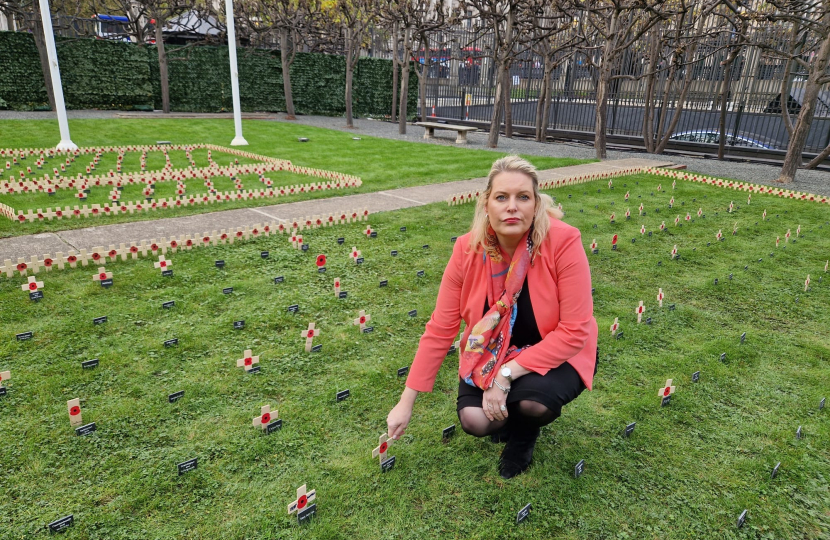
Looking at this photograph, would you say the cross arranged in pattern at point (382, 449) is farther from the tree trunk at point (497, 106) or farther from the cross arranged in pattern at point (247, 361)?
the tree trunk at point (497, 106)

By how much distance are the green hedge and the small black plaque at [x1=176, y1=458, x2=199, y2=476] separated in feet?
77.1

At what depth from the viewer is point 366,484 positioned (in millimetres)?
2820

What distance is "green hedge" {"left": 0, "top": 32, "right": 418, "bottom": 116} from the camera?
20328 mm

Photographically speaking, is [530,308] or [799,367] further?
[799,367]

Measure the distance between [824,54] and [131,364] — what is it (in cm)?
1349

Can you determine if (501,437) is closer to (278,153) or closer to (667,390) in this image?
(667,390)

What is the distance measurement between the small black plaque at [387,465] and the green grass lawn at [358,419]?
0.32ft

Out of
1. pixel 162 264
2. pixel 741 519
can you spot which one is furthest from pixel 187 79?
pixel 741 519

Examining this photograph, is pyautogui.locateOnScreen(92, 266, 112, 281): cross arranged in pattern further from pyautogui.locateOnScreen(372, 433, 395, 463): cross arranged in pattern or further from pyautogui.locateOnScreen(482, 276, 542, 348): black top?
pyautogui.locateOnScreen(482, 276, 542, 348): black top

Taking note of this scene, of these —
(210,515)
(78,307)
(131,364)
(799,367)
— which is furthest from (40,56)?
(799,367)

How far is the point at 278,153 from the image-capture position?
14227mm

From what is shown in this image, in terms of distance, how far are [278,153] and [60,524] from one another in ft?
41.7

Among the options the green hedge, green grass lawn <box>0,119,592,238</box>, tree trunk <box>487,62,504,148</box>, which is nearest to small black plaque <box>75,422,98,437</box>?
green grass lawn <box>0,119,592,238</box>

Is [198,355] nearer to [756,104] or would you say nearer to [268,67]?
[756,104]
